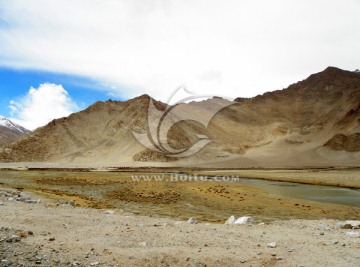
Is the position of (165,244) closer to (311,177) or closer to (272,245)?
(272,245)

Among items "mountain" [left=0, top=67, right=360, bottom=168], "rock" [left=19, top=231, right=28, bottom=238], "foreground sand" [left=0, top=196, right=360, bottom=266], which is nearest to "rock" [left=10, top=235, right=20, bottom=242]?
"foreground sand" [left=0, top=196, right=360, bottom=266]

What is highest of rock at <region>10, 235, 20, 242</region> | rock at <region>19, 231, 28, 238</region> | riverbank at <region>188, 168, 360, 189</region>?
rock at <region>10, 235, 20, 242</region>

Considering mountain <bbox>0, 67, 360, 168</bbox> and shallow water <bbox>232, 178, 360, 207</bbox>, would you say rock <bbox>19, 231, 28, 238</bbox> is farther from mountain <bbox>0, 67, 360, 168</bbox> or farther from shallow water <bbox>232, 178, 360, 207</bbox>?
mountain <bbox>0, 67, 360, 168</bbox>

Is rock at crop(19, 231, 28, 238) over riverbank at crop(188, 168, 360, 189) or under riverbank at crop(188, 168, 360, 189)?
over

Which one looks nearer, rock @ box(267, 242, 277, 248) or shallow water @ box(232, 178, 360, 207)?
rock @ box(267, 242, 277, 248)

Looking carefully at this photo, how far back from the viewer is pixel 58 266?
764cm

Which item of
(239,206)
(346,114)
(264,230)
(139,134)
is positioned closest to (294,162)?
(346,114)

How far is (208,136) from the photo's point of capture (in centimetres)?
14962

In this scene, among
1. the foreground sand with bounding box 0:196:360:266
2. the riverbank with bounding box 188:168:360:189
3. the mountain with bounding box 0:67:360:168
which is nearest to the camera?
the foreground sand with bounding box 0:196:360:266

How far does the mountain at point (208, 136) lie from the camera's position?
4732 inches

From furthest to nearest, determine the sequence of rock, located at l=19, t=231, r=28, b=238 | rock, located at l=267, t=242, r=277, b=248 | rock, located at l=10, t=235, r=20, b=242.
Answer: rock, located at l=267, t=242, r=277, b=248
rock, located at l=19, t=231, r=28, b=238
rock, located at l=10, t=235, r=20, b=242

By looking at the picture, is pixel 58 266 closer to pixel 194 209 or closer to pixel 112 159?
pixel 194 209

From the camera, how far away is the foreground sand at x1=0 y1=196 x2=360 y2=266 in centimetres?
839

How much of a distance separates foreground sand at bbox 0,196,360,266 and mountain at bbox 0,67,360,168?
9445cm
